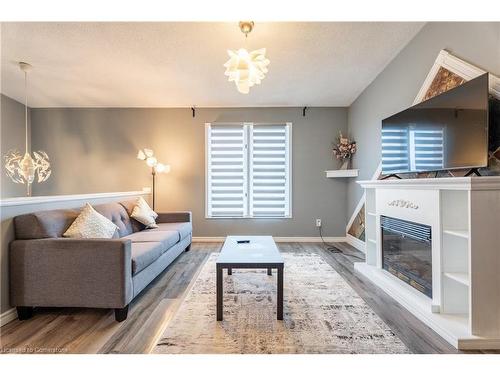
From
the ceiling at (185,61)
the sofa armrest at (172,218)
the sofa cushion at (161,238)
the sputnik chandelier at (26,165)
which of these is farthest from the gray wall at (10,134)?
the sofa cushion at (161,238)

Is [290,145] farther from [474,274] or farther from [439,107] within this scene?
[474,274]

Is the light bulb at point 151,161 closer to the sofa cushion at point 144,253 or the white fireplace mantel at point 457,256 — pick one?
the sofa cushion at point 144,253

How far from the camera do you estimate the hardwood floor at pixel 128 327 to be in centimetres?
160

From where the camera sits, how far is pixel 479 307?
5.25 ft

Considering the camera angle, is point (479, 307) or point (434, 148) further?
point (434, 148)

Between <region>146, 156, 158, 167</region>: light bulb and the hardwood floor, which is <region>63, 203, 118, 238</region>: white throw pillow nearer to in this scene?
the hardwood floor

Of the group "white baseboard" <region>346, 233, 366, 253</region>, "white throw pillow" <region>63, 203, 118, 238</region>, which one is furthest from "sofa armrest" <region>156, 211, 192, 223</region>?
"white baseboard" <region>346, 233, 366, 253</region>

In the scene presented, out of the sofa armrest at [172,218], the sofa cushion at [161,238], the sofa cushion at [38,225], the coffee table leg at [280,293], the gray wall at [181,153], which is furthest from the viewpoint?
the gray wall at [181,153]

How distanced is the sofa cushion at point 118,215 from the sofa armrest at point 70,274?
0.90m

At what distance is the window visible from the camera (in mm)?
4621

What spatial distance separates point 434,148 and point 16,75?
5625 mm

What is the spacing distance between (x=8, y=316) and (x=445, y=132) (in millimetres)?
3868
